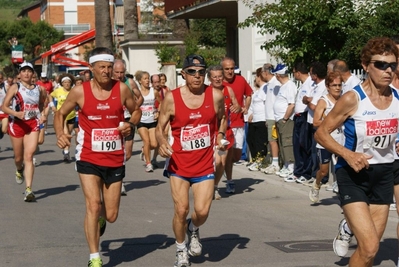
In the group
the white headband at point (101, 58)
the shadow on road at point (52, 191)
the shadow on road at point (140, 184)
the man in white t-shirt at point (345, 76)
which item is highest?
the white headband at point (101, 58)

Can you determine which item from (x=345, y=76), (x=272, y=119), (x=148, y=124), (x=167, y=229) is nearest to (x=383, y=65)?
(x=167, y=229)

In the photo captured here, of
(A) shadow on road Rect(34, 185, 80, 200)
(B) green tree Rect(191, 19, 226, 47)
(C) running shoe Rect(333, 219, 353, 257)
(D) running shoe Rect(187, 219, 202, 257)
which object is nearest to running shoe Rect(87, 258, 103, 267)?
(D) running shoe Rect(187, 219, 202, 257)

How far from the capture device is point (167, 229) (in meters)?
10.1

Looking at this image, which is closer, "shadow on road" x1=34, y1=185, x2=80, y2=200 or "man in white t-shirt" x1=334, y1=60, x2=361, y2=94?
"man in white t-shirt" x1=334, y1=60, x2=361, y2=94

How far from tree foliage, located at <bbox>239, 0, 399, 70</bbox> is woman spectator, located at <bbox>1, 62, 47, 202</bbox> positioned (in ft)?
18.4

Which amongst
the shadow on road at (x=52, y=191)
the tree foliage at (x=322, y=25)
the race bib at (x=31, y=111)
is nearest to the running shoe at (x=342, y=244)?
the shadow on road at (x=52, y=191)

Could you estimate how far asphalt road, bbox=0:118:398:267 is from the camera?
27.4 feet

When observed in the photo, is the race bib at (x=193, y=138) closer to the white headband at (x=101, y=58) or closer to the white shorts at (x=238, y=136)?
the white headband at (x=101, y=58)

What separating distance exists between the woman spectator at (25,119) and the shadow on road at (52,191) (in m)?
0.40

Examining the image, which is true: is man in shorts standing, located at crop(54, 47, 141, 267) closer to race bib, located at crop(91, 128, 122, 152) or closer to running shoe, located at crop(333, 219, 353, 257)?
race bib, located at crop(91, 128, 122, 152)

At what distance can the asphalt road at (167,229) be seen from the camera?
835 centimetres

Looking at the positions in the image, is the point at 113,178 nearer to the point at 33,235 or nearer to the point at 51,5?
the point at 33,235

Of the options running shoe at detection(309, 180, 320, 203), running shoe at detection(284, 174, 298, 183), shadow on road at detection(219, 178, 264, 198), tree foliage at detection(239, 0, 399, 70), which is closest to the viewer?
running shoe at detection(309, 180, 320, 203)

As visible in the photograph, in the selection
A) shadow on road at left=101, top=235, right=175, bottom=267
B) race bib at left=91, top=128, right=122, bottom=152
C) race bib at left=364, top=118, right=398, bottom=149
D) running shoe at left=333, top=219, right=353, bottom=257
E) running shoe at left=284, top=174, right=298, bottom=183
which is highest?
race bib at left=364, top=118, right=398, bottom=149
